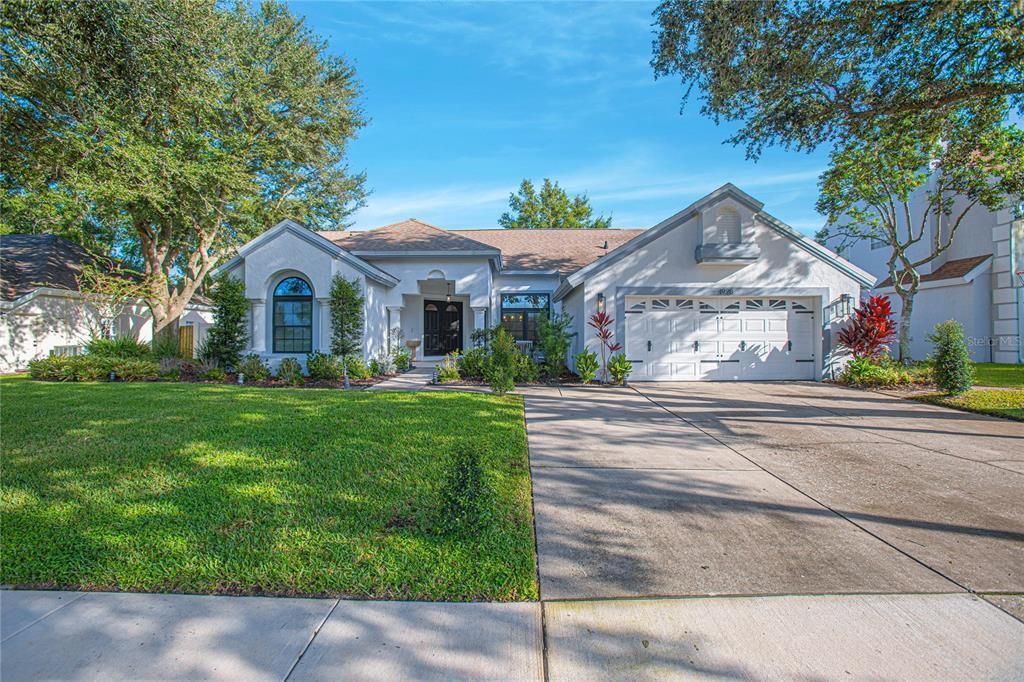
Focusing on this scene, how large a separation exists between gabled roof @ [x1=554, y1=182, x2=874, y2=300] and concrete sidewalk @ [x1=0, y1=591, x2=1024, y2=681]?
35.3ft

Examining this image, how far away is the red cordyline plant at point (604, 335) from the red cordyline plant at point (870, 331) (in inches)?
236

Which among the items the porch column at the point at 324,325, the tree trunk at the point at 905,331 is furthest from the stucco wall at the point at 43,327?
the tree trunk at the point at 905,331

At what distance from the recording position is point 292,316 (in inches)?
553

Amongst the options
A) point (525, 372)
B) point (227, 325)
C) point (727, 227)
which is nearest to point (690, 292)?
point (727, 227)

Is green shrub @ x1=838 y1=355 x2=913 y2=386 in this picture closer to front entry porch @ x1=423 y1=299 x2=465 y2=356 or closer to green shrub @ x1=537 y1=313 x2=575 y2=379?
green shrub @ x1=537 y1=313 x2=575 y2=379

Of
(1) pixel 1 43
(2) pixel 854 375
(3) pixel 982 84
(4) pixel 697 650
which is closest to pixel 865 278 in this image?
(2) pixel 854 375

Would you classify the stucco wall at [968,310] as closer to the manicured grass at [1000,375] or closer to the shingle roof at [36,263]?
the manicured grass at [1000,375]

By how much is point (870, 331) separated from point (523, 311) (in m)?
10.9

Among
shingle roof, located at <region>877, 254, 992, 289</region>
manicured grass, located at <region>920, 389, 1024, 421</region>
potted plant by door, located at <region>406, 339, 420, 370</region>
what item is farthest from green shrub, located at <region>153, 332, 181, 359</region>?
shingle roof, located at <region>877, 254, 992, 289</region>

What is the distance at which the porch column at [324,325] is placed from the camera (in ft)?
44.3

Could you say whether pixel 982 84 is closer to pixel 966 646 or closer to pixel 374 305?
pixel 966 646

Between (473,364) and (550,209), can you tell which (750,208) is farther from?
(550,209)

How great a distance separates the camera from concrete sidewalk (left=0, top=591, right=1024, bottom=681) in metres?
2.18

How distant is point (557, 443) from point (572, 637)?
3.90m
